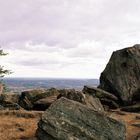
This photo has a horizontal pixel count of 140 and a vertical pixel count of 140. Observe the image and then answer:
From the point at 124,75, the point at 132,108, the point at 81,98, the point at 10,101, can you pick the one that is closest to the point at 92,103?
the point at 81,98

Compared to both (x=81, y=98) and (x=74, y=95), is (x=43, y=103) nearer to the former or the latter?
(x=74, y=95)

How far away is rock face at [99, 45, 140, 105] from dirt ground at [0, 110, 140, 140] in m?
6.11

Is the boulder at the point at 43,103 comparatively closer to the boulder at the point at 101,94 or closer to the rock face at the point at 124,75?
the boulder at the point at 101,94

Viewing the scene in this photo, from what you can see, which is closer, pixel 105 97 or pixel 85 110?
pixel 85 110

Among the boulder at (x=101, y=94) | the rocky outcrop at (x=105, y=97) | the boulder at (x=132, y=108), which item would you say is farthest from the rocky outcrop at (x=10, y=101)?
the boulder at (x=132, y=108)

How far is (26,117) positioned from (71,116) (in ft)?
39.6

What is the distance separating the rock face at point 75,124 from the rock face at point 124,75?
2173cm

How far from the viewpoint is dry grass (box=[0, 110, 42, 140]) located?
28391mm

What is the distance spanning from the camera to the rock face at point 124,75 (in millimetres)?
47031

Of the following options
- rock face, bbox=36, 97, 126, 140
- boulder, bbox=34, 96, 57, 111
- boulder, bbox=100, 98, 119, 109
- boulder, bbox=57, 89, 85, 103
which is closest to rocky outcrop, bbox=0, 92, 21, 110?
boulder, bbox=34, 96, 57, 111

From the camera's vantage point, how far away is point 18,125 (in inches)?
1259

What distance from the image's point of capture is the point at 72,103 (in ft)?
85.3

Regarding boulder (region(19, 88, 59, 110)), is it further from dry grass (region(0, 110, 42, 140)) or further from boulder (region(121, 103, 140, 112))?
boulder (region(121, 103, 140, 112))

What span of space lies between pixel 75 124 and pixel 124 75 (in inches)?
1003
